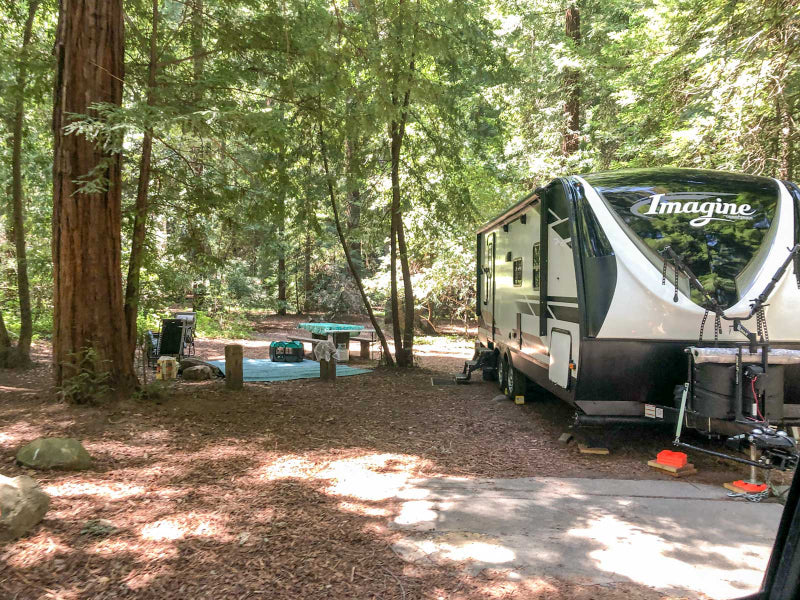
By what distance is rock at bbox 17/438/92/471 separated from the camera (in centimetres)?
482

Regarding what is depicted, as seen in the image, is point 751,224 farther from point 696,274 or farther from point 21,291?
Answer: point 21,291

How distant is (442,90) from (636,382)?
6160 mm

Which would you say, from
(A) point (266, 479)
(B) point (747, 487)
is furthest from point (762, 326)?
(A) point (266, 479)

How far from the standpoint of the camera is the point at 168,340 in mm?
12016

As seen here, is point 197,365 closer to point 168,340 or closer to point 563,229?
point 168,340

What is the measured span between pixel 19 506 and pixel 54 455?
4.55 ft

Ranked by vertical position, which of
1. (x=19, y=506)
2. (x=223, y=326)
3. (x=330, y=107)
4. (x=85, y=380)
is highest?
(x=330, y=107)

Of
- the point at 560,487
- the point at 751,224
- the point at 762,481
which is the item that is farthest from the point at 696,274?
the point at 560,487

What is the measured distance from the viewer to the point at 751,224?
578 centimetres

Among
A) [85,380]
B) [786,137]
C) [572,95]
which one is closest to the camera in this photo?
[85,380]

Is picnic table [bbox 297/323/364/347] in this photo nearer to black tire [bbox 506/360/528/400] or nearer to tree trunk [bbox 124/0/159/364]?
black tire [bbox 506/360/528/400]

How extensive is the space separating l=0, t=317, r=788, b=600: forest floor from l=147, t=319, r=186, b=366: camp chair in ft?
7.39

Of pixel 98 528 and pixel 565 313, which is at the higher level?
pixel 565 313

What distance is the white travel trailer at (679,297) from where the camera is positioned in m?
5.21
